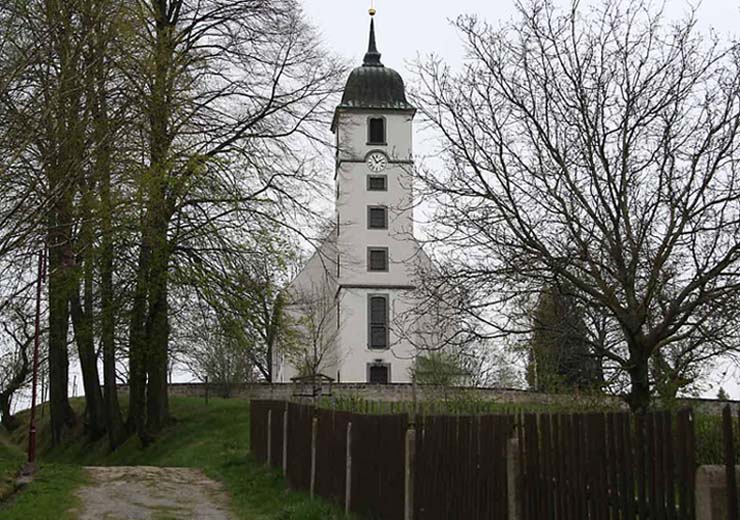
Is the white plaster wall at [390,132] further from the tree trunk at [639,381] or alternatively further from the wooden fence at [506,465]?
the tree trunk at [639,381]

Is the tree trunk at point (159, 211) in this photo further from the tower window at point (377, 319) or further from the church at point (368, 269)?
the tower window at point (377, 319)

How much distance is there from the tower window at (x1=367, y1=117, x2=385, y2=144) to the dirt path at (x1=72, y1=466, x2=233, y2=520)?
3544 centimetres

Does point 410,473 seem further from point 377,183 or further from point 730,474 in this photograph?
point 377,183

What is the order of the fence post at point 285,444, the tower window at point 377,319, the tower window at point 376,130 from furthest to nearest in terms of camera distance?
the tower window at point 376,130 < the tower window at point 377,319 < the fence post at point 285,444

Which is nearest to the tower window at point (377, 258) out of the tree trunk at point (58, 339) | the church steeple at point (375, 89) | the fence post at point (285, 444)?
the church steeple at point (375, 89)

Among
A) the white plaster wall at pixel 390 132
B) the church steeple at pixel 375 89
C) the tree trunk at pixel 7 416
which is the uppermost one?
the church steeple at pixel 375 89

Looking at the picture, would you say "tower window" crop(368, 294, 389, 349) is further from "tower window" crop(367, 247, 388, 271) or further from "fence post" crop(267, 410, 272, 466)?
"fence post" crop(267, 410, 272, 466)

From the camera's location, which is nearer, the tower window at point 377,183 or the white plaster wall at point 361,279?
the white plaster wall at point 361,279

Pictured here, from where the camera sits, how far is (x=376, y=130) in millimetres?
53562

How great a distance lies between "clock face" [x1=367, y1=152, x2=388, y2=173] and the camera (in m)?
53.1

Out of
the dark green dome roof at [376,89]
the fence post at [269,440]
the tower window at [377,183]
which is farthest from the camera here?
the dark green dome roof at [376,89]

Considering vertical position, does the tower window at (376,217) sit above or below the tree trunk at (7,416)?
above

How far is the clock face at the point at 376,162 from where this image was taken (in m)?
53.1

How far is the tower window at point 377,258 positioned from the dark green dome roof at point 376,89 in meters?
7.59
